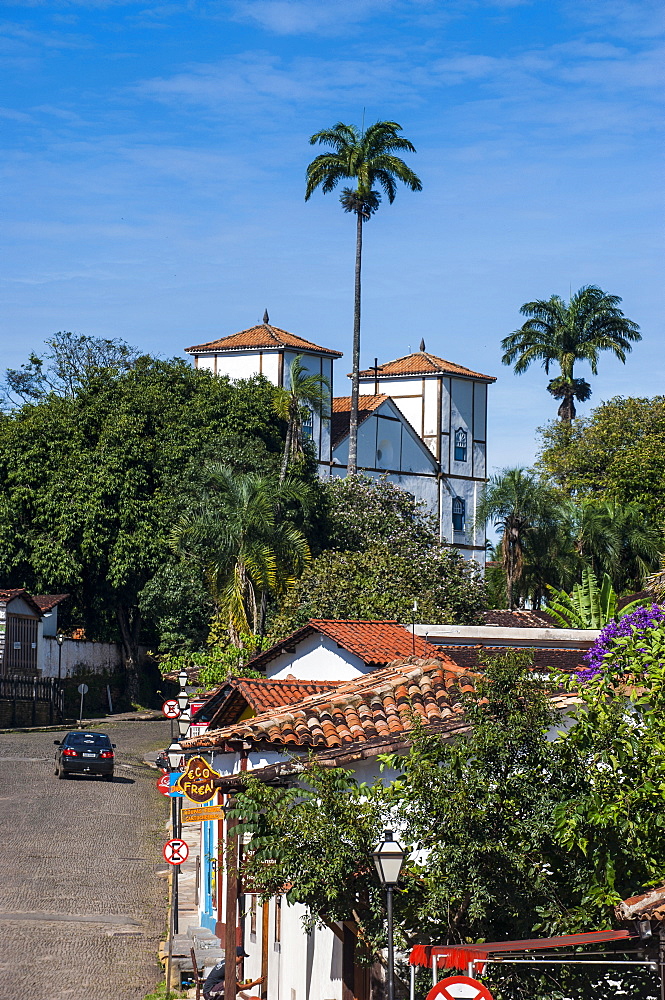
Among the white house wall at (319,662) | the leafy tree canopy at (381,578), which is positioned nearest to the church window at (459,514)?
the leafy tree canopy at (381,578)

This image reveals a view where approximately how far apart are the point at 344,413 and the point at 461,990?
67981 mm

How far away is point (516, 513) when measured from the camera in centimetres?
4778

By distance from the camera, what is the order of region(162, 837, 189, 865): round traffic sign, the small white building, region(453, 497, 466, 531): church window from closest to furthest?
region(162, 837, 189, 865): round traffic sign
the small white building
region(453, 497, 466, 531): church window

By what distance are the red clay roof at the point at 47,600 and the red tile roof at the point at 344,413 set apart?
21612 mm

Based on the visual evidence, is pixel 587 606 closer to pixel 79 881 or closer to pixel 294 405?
pixel 79 881

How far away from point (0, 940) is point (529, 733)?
14.7m

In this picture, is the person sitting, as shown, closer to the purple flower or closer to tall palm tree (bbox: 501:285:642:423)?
the purple flower

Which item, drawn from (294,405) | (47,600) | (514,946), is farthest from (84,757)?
(514,946)

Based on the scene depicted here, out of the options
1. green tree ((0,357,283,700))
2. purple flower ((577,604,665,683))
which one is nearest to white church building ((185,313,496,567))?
green tree ((0,357,283,700))

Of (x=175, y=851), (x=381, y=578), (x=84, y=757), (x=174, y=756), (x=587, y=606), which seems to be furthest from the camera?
(x=381, y=578)

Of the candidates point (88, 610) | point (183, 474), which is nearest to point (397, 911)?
point (183, 474)

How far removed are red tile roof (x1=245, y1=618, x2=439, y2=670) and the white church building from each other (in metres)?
45.9

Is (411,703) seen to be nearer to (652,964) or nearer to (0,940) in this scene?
(652,964)

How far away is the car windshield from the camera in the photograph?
39719mm
